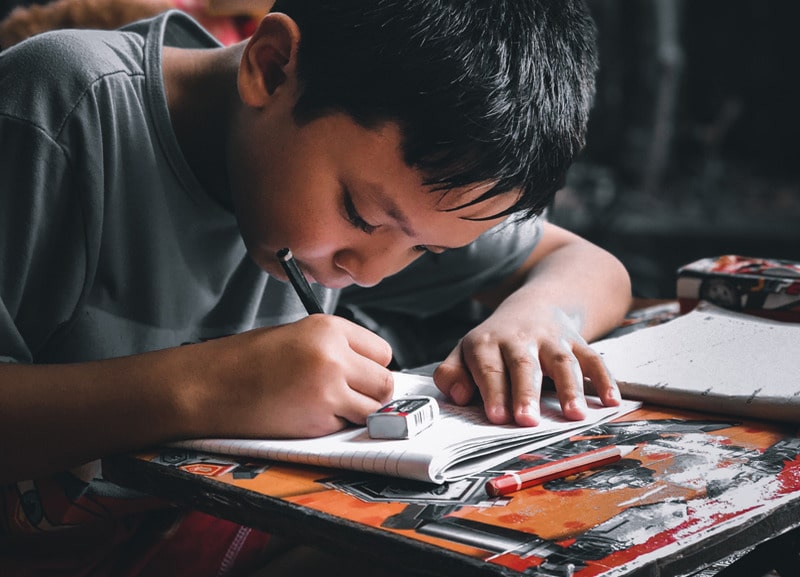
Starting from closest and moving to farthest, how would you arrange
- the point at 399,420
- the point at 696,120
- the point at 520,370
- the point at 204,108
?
the point at 399,420 → the point at 520,370 → the point at 204,108 → the point at 696,120

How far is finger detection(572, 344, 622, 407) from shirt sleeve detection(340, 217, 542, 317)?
371 millimetres

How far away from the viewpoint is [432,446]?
65 centimetres

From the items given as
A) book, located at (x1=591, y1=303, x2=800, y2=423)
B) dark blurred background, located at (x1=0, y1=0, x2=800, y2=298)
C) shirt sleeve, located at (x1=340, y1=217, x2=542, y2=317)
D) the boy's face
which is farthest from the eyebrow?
dark blurred background, located at (x1=0, y1=0, x2=800, y2=298)

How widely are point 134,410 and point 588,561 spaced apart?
380 mm

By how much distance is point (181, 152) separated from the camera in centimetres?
97

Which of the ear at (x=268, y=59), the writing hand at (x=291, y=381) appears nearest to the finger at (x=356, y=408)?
the writing hand at (x=291, y=381)

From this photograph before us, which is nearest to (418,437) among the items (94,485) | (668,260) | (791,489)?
(791,489)

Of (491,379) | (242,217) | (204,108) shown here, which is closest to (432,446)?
(491,379)

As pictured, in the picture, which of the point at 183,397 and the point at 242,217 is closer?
the point at 183,397

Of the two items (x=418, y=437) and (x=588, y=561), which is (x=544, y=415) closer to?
(x=418, y=437)

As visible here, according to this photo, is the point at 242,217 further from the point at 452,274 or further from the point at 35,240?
the point at 452,274

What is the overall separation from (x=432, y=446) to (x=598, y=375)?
225 millimetres

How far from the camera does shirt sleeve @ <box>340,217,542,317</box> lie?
1207mm

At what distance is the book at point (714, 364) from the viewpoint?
29.5 inches
